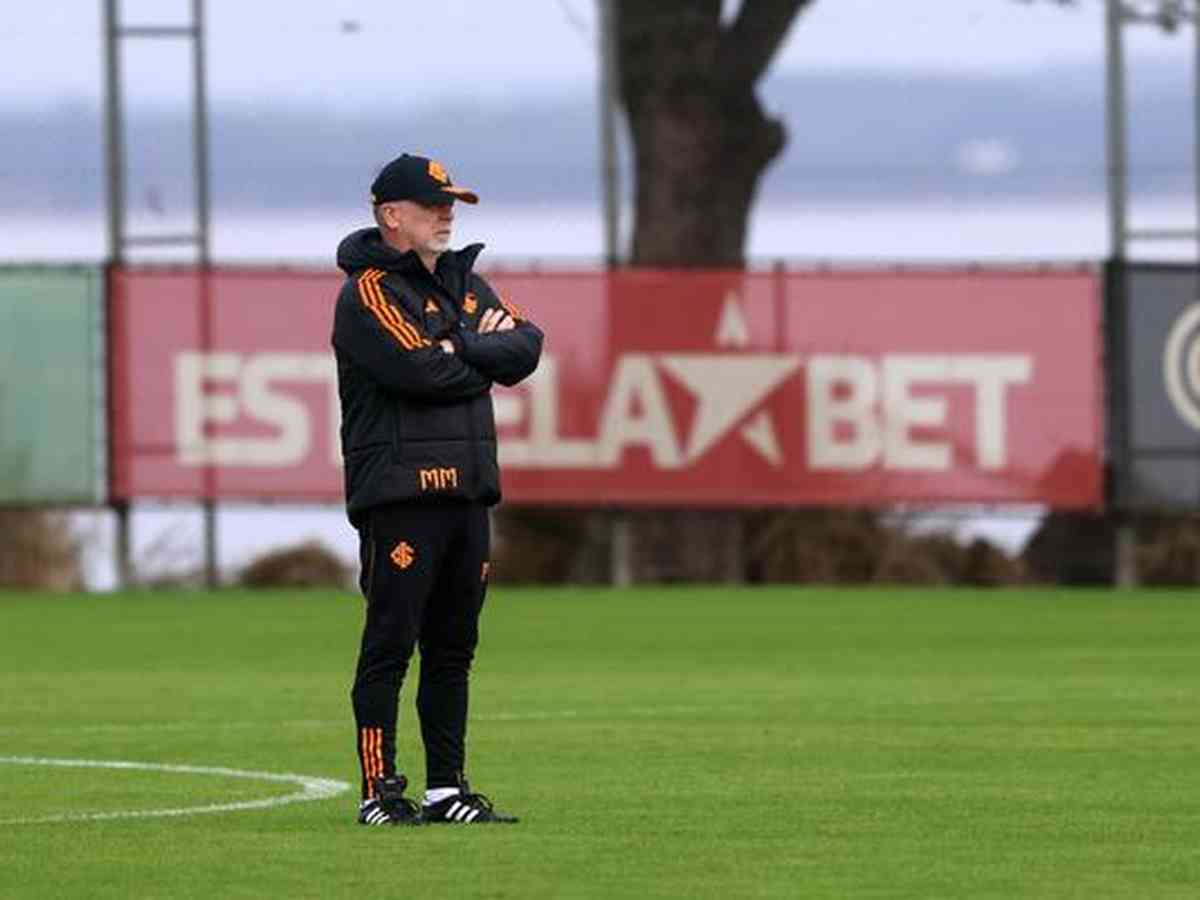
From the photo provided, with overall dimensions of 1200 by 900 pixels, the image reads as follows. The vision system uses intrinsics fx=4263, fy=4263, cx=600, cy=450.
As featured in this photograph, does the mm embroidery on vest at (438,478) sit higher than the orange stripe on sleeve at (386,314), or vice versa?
the orange stripe on sleeve at (386,314)

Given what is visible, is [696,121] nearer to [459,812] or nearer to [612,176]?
[612,176]

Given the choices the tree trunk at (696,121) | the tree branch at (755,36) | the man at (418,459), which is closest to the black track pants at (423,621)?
the man at (418,459)

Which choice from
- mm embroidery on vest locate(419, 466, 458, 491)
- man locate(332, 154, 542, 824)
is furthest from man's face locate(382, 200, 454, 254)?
Answer: mm embroidery on vest locate(419, 466, 458, 491)

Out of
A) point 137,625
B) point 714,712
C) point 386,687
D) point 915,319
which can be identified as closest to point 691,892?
point 386,687

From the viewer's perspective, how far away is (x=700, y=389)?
2873cm

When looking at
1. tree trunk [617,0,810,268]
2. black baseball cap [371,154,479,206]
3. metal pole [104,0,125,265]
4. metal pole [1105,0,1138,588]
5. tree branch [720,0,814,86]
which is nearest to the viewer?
black baseball cap [371,154,479,206]

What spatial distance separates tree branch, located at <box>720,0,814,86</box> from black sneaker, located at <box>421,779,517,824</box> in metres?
19.1

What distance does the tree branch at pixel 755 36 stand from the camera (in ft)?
105

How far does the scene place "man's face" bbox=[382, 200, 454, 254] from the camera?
515 inches

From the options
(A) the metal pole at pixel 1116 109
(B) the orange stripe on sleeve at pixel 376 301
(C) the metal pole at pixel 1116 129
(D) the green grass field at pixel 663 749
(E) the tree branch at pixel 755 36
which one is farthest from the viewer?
(E) the tree branch at pixel 755 36

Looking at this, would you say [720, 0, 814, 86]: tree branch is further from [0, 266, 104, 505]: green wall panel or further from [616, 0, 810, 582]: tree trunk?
[0, 266, 104, 505]: green wall panel

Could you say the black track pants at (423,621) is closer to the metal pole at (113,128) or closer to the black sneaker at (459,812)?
the black sneaker at (459,812)

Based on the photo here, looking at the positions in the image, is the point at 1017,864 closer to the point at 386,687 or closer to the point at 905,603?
the point at 386,687

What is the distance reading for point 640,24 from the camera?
3088 cm
